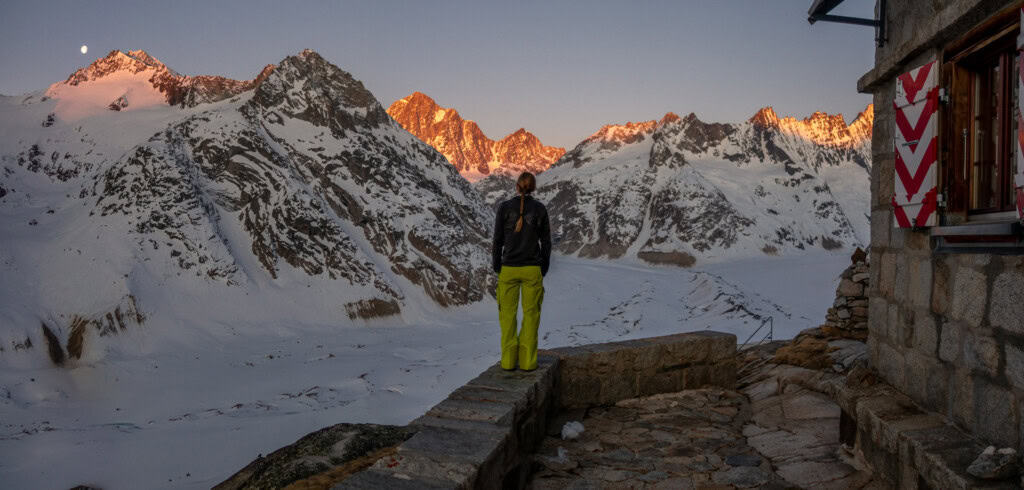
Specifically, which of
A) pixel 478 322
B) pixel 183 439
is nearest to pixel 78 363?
pixel 183 439

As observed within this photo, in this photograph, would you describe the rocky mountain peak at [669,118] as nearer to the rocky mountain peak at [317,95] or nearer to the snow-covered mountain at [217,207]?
the snow-covered mountain at [217,207]

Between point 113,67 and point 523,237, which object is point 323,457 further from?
point 113,67

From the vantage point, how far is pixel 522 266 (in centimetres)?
563

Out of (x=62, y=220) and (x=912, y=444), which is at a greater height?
(x=62, y=220)

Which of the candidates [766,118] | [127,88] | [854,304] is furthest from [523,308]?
[766,118]

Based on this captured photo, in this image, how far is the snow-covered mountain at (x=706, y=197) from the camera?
82750 mm

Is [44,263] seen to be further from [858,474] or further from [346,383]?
[858,474]

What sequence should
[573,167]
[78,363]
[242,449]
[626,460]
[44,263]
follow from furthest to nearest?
[573,167] < [44,263] < [78,363] < [242,449] < [626,460]

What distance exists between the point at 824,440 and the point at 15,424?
2198 cm

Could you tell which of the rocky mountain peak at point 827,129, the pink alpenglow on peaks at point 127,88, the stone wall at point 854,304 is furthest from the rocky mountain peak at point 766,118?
the stone wall at point 854,304

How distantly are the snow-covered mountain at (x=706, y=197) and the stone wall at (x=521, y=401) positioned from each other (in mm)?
73391

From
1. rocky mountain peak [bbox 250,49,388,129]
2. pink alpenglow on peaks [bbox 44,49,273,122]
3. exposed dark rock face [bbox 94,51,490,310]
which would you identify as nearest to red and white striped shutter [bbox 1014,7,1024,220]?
exposed dark rock face [bbox 94,51,490,310]

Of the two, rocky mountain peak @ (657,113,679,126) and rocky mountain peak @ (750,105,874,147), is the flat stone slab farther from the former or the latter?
rocky mountain peak @ (750,105,874,147)

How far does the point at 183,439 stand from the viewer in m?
16.1
